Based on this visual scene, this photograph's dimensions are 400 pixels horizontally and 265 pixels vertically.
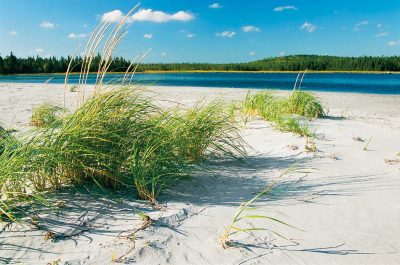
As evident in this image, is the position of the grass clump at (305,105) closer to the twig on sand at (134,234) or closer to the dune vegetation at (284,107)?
the dune vegetation at (284,107)

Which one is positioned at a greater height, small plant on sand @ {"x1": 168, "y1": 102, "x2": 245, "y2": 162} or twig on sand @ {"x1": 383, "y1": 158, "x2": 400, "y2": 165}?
small plant on sand @ {"x1": 168, "y1": 102, "x2": 245, "y2": 162}

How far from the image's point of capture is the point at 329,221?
7.33 ft

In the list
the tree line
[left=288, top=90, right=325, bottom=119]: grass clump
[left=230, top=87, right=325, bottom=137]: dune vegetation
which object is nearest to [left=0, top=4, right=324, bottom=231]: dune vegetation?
[left=230, top=87, right=325, bottom=137]: dune vegetation

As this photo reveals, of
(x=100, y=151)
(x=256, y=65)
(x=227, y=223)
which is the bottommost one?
(x=227, y=223)

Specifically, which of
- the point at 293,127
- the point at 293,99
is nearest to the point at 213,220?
the point at 293,127

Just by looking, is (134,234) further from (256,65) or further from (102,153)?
(256,65)

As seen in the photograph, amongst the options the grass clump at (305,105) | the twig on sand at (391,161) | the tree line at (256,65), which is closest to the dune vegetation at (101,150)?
the twig on sand at (391,161)

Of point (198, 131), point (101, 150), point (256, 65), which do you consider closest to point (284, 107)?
point (198, 131)

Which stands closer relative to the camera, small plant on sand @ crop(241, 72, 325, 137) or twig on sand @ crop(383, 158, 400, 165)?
twig on sand @ crop(383, 158, 400, 165)

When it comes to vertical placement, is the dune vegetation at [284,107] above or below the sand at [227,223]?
above

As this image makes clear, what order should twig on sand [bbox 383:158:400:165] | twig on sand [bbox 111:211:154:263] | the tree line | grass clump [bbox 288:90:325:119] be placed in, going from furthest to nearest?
the tree line < grass clump [bbox 288:90:325:119] < twig on sand [bbox 383:158:400:165] < twig on sand [bbox 111:211:154:263]

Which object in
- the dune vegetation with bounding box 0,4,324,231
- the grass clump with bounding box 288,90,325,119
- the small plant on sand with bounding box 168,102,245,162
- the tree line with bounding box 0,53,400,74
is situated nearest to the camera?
the dune vegetation with bounding box 0,4,324,231

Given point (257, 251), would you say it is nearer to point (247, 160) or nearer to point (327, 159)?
point (247, 160)

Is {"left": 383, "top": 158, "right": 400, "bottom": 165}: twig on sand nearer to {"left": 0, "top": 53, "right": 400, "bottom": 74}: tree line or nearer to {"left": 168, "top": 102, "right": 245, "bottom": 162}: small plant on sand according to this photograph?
{"left": 168, "top": 102, "right": 245, "bottom": 162}: small plant on sand
